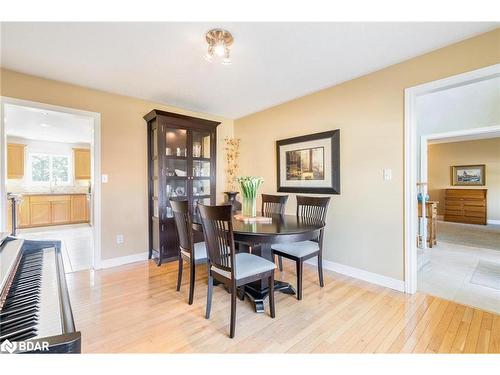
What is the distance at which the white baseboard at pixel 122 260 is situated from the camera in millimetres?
3080

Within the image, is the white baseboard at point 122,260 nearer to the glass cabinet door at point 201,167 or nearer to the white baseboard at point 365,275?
the glass cabinet door at point 201,167

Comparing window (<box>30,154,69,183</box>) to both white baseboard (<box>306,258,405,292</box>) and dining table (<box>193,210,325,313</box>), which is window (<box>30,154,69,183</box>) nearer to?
dining table (<box>193,210,325,313</box>)

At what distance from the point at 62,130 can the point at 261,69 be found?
509 centimetres

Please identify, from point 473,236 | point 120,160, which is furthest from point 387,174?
point 473,236

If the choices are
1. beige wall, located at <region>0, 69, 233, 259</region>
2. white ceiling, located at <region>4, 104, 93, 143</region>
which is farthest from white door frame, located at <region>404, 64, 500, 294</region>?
white ceiling, located at <region>4, 104, 93, 143</region>

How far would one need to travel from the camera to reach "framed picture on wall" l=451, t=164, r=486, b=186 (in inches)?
250

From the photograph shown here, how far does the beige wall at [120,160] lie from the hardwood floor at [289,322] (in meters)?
0.88

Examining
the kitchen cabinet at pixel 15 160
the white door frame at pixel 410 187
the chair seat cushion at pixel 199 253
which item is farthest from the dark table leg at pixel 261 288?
the kitchen cabinet at pixel 15 160

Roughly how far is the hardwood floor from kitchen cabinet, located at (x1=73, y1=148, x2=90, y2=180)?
5347mm

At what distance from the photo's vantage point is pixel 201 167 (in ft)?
12.2

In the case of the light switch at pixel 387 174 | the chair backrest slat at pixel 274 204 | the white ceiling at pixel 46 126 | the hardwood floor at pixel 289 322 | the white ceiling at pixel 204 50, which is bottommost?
the hardwood floor at pixel 289 322
